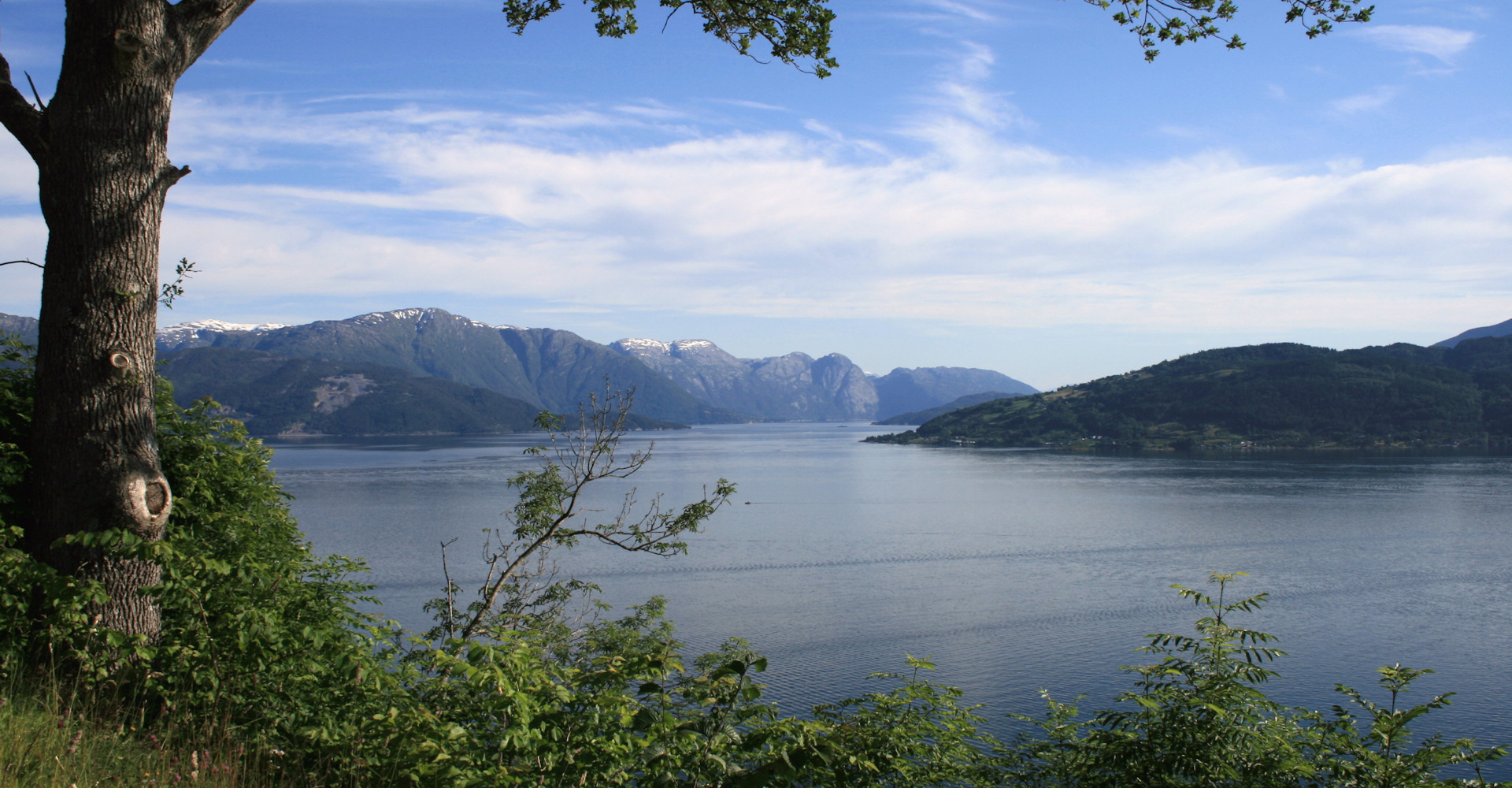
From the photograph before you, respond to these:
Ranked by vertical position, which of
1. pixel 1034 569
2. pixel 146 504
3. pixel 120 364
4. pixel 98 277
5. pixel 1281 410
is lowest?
pixel 1034 569

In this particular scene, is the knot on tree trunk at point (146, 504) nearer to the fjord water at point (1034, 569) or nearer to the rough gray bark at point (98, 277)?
the rough gray bark at point (98, 277)

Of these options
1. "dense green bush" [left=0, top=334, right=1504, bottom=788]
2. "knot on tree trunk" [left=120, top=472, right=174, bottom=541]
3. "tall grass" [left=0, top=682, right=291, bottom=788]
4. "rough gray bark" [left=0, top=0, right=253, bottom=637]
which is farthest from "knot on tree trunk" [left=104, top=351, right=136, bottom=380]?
"tall grass" [left=0, top=682, right=291, bottom=788]

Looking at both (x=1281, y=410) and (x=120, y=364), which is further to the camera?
(x=1281, y=410)

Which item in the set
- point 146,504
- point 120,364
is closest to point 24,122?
point 120,364

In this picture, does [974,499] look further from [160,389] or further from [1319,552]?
[160,389]

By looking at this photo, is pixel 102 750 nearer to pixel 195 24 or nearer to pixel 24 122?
pixel 24 122

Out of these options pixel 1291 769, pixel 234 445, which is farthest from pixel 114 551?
pixel 1291 769

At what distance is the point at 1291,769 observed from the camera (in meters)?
7.32

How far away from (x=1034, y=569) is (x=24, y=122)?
144 ft

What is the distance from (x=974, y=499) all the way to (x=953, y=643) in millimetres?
48276

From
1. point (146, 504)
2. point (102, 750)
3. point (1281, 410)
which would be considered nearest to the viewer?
point (102, 750)

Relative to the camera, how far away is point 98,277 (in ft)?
18.2

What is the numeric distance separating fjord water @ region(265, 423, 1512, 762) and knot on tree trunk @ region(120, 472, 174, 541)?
18.6 m

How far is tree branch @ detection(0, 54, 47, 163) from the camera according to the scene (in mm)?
5570
